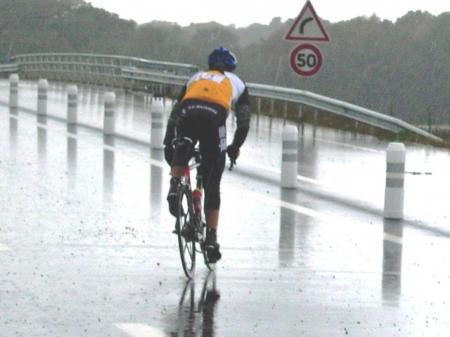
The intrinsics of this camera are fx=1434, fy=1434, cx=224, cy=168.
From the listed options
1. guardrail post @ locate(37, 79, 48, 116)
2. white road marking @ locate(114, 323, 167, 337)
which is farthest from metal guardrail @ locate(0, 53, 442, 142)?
white road marking @ locate(114, 323, 167, 337)

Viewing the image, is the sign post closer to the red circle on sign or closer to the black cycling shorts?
the red circle on sign

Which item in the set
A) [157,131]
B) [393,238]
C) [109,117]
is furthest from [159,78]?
[393,238]

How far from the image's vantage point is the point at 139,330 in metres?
9.27

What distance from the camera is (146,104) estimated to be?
1686 inches

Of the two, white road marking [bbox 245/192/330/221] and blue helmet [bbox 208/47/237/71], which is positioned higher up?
blue helmet [bbox 208/47/237/71]

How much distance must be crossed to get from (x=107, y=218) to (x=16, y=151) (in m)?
8.99

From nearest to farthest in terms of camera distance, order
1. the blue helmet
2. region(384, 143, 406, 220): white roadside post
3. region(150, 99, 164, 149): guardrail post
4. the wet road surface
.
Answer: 1. the wet road surface
2. the blue helmet
3. region(384, 143, 406, 220): white roadside post
4. region(150, 99, 164, 149): guardrail post

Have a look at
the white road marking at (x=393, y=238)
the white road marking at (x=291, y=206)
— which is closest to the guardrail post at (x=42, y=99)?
the white road marking at (x=291, y=206)

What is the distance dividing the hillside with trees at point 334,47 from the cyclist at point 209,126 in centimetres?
12102

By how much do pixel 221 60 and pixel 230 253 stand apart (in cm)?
205

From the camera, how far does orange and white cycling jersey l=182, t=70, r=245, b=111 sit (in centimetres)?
1148

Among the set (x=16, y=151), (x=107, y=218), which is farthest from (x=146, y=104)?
(x=107, y=218)

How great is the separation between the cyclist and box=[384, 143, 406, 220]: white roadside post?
4905 mm

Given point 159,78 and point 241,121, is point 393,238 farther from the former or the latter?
point 159,78
